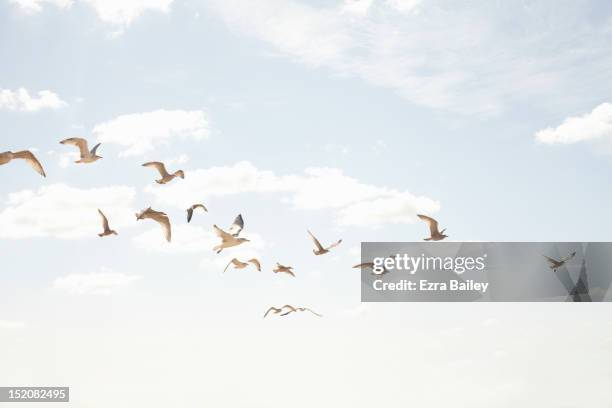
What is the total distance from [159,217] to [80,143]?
7.19 metres

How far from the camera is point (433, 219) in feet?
165

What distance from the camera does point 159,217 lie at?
40.2 m

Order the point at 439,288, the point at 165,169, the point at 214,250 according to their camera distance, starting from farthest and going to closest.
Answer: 1. the point at 439,288
2. the point at 165,169
3. the point at 214,250

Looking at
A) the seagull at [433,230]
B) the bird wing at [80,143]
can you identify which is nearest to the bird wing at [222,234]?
the bird wing at [80,143]

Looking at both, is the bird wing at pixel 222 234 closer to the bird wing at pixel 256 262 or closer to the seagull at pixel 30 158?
the bird wing at pixel 256 262

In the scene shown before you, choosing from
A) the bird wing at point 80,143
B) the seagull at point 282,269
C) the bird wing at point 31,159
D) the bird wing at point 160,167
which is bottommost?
the seagull at point 282,269

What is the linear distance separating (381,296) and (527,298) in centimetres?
1505

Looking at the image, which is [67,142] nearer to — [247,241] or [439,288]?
[247,241]

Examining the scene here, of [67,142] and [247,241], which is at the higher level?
[67,142]

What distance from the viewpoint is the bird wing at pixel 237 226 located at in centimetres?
4227

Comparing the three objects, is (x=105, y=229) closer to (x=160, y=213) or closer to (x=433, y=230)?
(x=160, y=213)

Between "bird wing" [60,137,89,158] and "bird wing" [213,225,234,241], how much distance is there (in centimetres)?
1001

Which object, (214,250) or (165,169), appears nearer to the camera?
(214,250)

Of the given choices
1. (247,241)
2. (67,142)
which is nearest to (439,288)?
(247,241)
